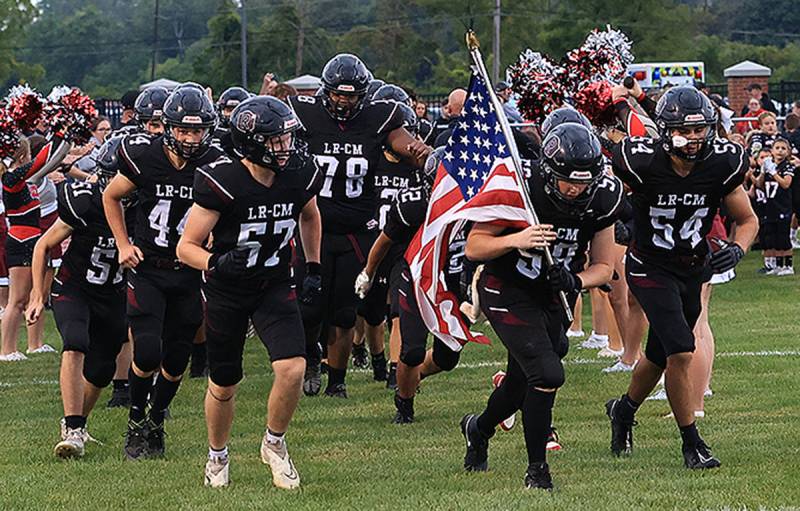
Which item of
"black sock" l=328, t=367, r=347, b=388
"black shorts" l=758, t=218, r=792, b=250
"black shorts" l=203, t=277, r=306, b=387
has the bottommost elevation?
"black shorts" l=758, t=218, r=792, b=250

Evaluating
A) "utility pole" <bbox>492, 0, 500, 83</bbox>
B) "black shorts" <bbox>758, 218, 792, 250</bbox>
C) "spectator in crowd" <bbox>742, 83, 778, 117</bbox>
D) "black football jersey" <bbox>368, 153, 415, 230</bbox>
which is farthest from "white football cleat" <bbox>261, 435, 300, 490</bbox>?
"utility pole" <bbox>492, 0, 500, 83</bbox>

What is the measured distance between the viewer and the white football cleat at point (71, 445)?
8.34 metres

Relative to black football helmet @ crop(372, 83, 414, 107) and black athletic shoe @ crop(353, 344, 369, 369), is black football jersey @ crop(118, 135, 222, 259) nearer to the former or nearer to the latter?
black football helmet @ crop(372, 83, 414, 107)

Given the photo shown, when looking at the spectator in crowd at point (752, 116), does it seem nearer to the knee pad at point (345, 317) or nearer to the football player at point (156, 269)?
the knee pad at point (345, 317)

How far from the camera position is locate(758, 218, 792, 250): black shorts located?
18406mm

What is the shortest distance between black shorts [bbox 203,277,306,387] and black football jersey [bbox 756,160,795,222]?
1218cm

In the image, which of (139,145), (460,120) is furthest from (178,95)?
(460,120)

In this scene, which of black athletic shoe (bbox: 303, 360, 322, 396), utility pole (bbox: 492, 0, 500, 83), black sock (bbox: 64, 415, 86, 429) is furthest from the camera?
utility pole (bbox: 492, 0, 500, 83)

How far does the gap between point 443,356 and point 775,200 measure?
10171mm

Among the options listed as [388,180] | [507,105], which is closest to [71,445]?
[388,180]

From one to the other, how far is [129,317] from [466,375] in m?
3.81

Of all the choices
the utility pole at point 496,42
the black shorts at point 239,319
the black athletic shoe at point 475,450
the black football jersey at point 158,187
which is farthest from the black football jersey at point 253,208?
the utility pole at point 496,42

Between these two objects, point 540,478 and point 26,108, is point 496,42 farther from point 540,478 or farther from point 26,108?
point 540,478

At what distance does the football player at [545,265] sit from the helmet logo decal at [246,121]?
1.17 meters
